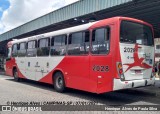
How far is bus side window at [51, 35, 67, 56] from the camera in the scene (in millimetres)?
11594

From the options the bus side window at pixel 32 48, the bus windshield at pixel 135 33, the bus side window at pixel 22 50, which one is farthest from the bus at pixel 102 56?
the bus side window at pixel 22 50

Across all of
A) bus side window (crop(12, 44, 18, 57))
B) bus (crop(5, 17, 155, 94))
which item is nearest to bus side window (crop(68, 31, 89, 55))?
bus (crop(5, 17, 155, 94))

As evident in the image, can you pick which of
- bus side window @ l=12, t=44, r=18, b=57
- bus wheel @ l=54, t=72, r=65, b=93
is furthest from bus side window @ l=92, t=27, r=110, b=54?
bus side window @ l=12, t=44, r=18, b=57

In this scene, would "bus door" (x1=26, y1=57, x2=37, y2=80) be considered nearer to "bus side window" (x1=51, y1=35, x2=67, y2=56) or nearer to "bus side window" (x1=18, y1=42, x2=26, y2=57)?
"bus side window" (x1=18, y1=42, x2=26, y2=57)

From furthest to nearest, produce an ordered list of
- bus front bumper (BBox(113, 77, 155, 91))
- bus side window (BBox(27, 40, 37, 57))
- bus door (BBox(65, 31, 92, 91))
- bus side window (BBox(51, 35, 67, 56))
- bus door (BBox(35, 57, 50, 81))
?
bus side window (BBox(27, 40, 37, 57)) < bus door (BBox(35, 57, 50, 81)) < bus side window (BBox(51, 35, 67, 56)) < bus door (BBox(65, 31, 92, 91)) < bus front bumper (BBox(113, 77, 155, 91))

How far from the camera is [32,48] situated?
1466 centimetres

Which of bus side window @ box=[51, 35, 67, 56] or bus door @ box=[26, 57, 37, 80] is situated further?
bus door @ box=[26, 57, 37, 80]

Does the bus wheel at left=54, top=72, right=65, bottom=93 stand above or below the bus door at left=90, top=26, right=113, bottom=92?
below

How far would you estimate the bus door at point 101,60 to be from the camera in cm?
896

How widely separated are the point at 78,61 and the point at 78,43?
81 cm

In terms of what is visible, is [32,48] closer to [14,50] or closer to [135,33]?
[14,50]

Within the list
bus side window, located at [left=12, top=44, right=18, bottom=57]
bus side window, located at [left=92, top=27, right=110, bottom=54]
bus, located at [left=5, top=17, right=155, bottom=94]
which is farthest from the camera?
bus side window, located at [left=12, top=44, right=18, bottom=57]

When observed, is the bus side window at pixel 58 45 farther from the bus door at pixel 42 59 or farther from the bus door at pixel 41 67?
the bus door at pixel 41 67

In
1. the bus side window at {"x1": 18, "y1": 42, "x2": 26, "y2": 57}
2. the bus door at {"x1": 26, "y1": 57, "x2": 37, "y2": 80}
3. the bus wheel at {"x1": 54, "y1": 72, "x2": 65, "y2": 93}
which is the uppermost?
the bus side window at {"x1": 18, "y1": 42, "x2": 26, "y2": 57}
